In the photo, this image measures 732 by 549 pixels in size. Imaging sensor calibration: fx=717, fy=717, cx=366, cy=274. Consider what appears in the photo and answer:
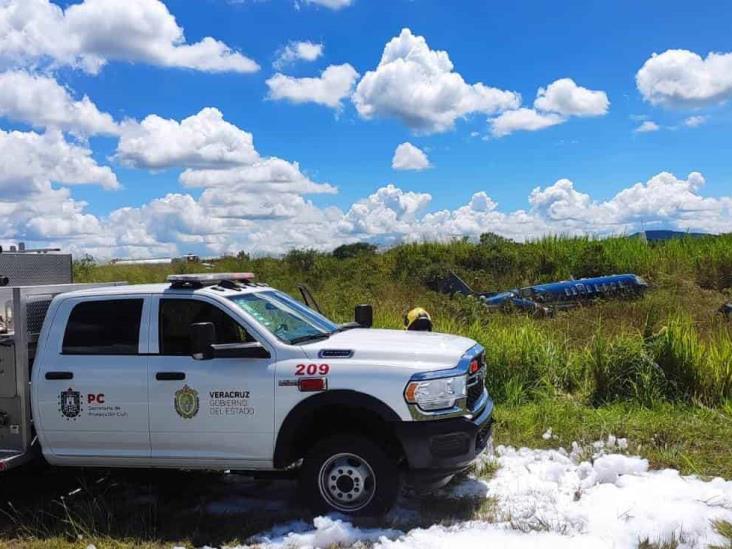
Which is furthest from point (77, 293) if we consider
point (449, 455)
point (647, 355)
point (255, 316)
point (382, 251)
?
point (382, 251)

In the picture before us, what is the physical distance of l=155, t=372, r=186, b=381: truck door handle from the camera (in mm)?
5723

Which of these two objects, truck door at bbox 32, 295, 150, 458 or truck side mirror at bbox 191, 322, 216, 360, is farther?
truck door at bbox 32, 295, 150, 458

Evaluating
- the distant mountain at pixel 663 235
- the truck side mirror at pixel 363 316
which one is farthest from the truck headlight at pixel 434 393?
the distant mountain at pixel 663 235

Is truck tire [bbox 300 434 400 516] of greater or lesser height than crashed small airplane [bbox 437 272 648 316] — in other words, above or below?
below

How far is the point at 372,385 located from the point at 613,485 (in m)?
2.40

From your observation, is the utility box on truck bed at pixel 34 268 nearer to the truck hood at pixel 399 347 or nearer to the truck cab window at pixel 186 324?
the truck cab window at pixel 186 324

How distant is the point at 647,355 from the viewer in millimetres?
9320

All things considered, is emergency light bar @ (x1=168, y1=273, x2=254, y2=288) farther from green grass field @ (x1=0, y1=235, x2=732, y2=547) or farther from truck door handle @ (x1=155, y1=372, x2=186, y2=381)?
green grass field @ (x1=0, y1=235, x2=732, y2=547)

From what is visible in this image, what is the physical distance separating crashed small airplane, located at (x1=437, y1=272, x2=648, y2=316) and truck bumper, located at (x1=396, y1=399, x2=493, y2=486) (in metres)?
10.4

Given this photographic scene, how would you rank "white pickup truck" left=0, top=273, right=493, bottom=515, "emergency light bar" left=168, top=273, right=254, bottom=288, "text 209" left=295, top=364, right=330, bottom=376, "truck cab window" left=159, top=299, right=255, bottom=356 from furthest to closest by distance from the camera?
"emergency light bar" left=168, top=273, right=254, bottom=288 → "truck cab window" left=159, top=299, right=255, bottom=356 → "text 209" left=295, top=364, right=330, bottom=376 → "white pickup truck" left=0, top=273, right=493, bottom=515

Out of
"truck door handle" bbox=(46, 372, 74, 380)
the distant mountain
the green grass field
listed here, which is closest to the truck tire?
the green grass field

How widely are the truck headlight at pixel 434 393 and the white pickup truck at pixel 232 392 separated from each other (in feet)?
0.03

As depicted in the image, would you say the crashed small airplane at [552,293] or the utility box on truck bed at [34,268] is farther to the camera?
the crashed small airplane at [552,293]

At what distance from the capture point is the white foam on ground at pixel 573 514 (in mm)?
5043
